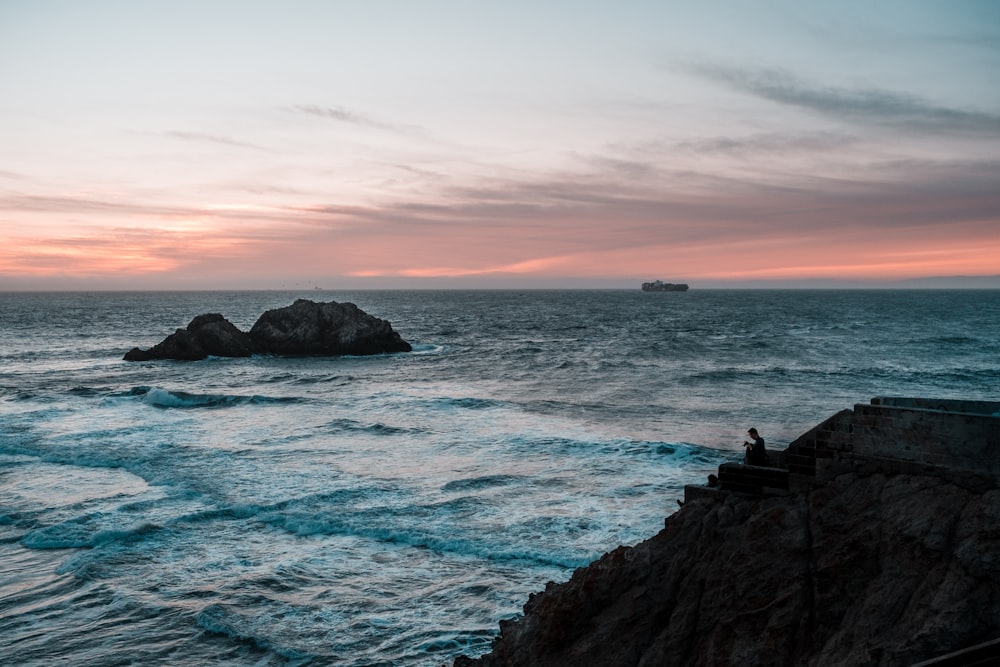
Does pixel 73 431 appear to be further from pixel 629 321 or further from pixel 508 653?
pixel 629 321

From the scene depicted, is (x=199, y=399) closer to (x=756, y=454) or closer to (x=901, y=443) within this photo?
(x=756, y=454)

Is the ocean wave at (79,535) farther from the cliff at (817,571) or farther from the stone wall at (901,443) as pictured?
the stone wall at (901,443)

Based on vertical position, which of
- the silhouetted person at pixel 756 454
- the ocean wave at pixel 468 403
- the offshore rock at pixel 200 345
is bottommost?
the ocean wave at pixel 468 403

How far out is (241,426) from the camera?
133 feet

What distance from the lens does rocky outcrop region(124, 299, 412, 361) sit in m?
76.9

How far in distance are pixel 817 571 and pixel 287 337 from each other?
74733 mm

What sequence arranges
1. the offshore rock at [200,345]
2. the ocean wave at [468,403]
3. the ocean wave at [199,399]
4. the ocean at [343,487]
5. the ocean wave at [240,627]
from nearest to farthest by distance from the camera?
1. the ocean wave at [240,627]
2. the ocean at [343,487]
3. the ocean wave at [468,403]
4. the ocean wave at [199,399]
5. the offshore rock at [200,345]

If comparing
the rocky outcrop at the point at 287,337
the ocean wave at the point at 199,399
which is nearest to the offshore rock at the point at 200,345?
the rocky outcrop at the point at 287,337

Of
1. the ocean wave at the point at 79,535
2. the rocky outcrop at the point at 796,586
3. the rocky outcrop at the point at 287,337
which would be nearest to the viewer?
the rocky outcrop at the point at 796,586

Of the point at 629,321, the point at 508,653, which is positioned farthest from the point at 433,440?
the point at 629,321

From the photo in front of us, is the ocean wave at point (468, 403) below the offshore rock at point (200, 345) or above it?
below

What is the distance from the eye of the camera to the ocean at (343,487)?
1706 centimetres

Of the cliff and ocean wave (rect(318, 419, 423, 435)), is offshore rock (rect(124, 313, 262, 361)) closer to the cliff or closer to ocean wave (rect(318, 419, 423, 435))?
ocean wave (rect(318, 419, 423, 435))

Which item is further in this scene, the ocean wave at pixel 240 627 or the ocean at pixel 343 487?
the ocean at pixel 343 487
